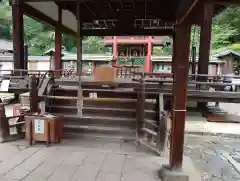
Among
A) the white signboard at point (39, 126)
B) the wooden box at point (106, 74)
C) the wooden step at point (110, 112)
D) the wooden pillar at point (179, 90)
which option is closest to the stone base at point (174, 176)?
the wooden pillar at point (179, 90)

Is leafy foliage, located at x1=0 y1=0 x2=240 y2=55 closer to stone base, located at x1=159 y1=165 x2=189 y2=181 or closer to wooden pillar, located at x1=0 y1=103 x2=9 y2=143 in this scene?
wooden pillar, located at x1=0 y1=103 x2=9 y2=143

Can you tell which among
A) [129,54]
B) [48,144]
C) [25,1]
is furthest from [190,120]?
[129,54]

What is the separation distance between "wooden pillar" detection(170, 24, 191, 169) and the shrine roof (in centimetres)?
514

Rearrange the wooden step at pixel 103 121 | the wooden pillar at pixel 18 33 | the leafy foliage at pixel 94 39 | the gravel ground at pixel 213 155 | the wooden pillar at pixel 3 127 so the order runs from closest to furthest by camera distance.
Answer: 1. the gravel ground at pixel 213 155
2. the wooden pillar at pixel 3 127
3. the wooden step at pixel 103 121
4. the wooden pillar at pixel 18 33
5. the leafy foliage at pixel 94 39

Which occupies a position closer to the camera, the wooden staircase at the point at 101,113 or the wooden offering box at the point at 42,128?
the wooden offering box at the point at 42,128

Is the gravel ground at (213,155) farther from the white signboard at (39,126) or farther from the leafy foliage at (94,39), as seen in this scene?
the leafy foliage at (94,39)

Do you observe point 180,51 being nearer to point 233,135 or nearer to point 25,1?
point 233,135

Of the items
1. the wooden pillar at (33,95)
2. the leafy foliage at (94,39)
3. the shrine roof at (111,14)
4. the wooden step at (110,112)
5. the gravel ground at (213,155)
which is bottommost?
the gravel ground at (213,155)

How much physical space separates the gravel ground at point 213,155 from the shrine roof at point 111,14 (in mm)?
4611

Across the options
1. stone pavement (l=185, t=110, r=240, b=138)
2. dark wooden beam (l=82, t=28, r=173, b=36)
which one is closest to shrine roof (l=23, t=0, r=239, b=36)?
dark wooden beam (l=82, t=28, r=173, b=36)

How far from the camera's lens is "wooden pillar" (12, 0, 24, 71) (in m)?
7.75

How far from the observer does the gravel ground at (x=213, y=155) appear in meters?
4.18

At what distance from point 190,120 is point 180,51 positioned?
5.49 metres

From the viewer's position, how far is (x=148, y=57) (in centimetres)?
1797
